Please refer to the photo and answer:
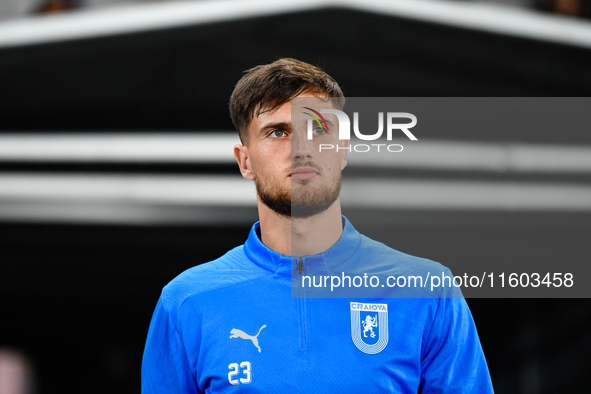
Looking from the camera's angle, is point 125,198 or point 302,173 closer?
point 302,173

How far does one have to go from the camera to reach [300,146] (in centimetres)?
126

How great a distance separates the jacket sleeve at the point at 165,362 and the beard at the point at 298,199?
1.27ft

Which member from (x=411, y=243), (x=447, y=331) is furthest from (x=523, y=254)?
(x=447, y=331)

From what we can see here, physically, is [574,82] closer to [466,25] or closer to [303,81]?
[466,25]

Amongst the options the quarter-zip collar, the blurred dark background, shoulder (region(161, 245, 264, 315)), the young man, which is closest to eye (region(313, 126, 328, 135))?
the young man

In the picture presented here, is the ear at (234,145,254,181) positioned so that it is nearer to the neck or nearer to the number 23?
the neck

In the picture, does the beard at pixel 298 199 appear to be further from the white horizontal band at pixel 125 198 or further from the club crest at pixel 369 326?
the white horizontal band at pixel 125 198

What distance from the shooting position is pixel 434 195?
7.32 ft

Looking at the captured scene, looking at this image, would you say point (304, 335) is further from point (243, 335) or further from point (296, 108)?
point (296, 108)

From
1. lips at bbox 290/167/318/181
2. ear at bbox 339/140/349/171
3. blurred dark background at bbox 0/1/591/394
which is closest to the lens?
lips at bbox 290/167/318/181

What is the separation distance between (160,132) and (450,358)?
2395 mm

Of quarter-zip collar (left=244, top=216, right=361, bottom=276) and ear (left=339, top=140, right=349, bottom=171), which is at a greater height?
ear (left=339, top=140, right=349, bottom=171)

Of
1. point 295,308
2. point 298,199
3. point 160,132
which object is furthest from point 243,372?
point 160,132

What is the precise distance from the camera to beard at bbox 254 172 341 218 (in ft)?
4.14
